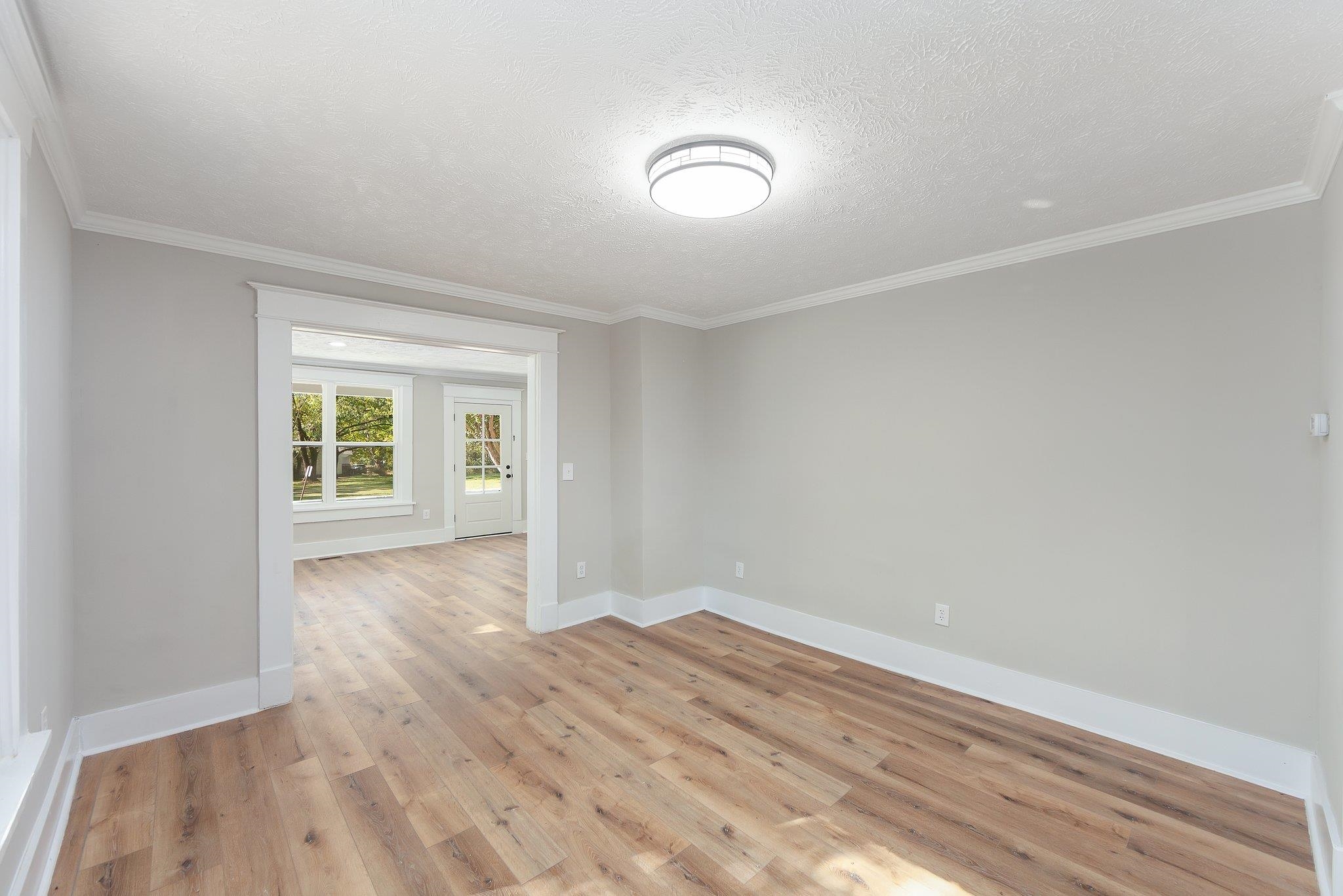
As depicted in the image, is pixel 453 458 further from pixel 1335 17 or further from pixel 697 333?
pixel 1335 17

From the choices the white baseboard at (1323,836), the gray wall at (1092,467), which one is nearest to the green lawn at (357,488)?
the gray wall at (1092,467)

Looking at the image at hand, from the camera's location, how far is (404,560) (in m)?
6.79

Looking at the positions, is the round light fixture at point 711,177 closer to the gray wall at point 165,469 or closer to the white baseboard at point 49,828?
the gray wall at point 165,469

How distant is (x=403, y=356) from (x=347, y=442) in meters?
1.57

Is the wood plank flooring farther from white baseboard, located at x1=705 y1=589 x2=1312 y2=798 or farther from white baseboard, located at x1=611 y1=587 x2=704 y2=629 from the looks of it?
white baseboard, located at x1=611 y1=587 x2=704 y2=629

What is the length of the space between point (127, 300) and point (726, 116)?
2866 mm

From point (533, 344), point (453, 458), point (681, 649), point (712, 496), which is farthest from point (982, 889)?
point (453, 458)

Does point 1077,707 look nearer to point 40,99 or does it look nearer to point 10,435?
point 10,435

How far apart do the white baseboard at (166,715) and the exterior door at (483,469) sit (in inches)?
205

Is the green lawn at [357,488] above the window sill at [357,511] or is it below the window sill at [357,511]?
above

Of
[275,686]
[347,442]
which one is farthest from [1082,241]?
[347,442]

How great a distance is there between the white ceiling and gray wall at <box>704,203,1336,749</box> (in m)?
3.46

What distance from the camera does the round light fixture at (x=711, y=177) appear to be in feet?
6.29

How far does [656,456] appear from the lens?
441cm
